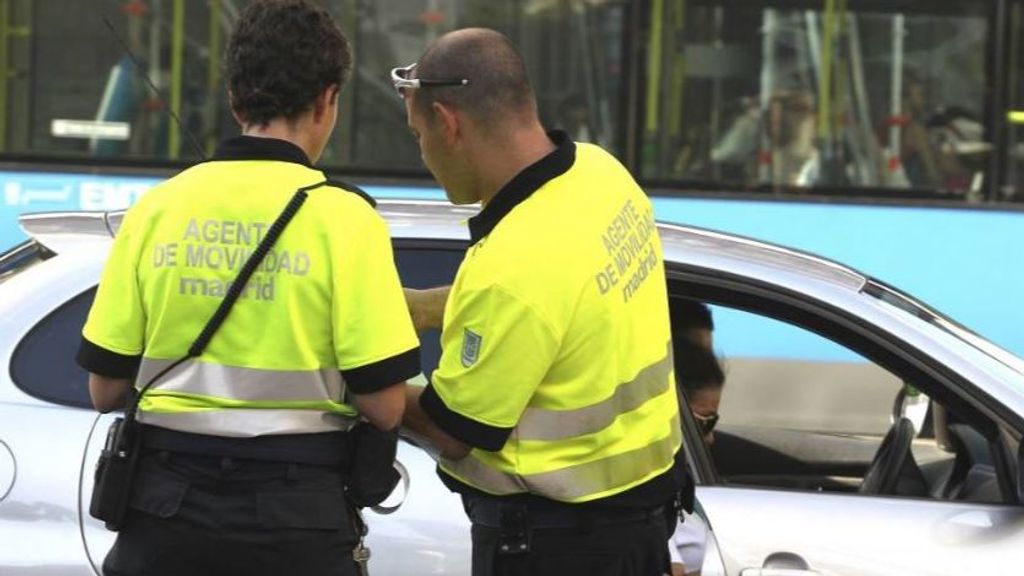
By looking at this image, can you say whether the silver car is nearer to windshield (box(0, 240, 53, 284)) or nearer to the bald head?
windshield (box(0, 240, 53, 284))

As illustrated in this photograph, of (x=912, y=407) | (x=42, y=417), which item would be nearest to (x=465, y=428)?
(x=42, y=417)

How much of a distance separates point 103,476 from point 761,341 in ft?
10.6

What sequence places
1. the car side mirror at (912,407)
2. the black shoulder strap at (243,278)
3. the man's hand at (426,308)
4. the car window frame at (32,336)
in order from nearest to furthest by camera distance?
1. the black shoulder strap at (243,278)
2. the man's hand at (426,308)
3. the car window frame at (32,336)
4. the car side mirror at (912,407)

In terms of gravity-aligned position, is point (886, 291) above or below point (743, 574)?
above

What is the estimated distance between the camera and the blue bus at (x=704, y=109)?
8.25m

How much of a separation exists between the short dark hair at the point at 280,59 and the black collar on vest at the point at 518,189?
32 centimetres

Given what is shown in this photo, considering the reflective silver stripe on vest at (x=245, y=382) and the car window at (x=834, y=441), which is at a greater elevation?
the reflective silver stripe on vest at (x=245, y=382)

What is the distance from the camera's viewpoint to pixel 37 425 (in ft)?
11.5

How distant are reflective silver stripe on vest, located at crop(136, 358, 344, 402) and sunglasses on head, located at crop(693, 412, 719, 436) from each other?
138cm

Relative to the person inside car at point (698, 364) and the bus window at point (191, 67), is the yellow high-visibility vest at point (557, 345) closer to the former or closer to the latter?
the person inside car at point (698, 364)

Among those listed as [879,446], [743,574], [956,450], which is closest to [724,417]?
[879,446]

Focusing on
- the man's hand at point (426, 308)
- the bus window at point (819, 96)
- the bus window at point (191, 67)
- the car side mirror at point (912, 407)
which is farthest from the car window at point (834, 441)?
the bus window at point (191, 67)

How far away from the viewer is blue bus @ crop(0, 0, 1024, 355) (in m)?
8.25

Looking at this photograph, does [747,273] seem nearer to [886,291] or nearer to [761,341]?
[886,291]
